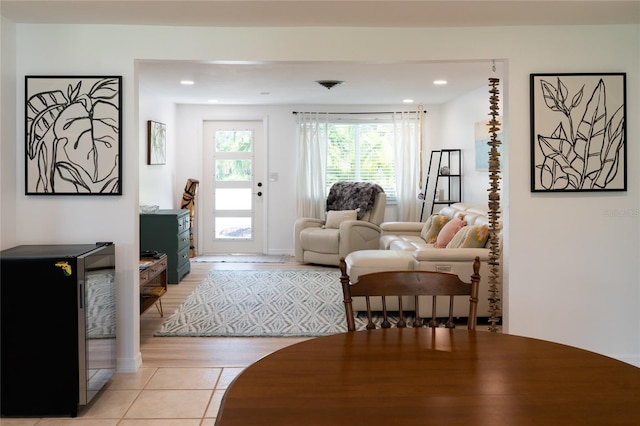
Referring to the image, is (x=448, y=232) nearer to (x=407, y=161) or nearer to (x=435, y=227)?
(x=435, y=227)

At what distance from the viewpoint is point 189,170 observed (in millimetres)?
8773

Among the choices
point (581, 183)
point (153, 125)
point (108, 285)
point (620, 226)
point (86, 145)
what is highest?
point (153, 125)

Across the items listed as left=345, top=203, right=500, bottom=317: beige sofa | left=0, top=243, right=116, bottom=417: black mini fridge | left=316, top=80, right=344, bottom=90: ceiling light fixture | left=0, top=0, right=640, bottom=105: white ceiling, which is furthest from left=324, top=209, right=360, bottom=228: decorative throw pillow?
left=0, top=243, right=116, bottom=417: black mini fridge

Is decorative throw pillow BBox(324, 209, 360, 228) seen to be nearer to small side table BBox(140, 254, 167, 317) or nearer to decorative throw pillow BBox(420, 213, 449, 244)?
decorative throw pillow BBox(420, 213, 449, 244)

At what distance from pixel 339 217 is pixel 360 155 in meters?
1.31

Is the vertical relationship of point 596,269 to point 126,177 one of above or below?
below

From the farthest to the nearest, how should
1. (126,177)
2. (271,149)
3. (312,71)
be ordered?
(271,149), (312,71), (126,177)

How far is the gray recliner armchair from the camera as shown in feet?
24.3

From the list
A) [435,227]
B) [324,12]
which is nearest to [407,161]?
[435,227]

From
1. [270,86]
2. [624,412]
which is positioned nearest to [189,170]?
[270,86]

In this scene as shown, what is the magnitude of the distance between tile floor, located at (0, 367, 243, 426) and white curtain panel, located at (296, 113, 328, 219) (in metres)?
4.98

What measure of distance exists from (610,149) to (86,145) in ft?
10.5

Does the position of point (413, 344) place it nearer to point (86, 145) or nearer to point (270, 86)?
point (86, 145)

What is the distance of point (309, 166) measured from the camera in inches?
341
